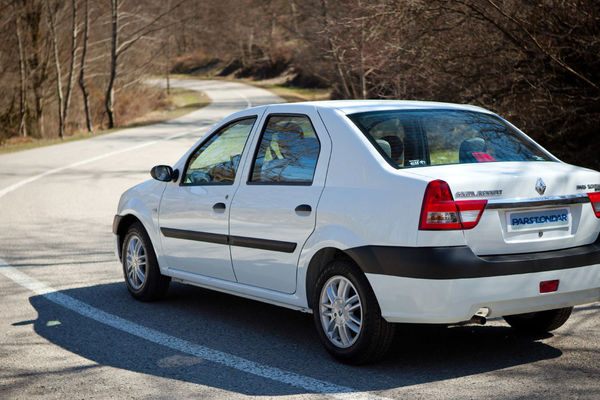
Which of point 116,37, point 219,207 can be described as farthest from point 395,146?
point 116,37

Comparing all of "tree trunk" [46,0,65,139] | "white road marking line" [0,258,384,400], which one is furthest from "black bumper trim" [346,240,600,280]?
"tree trunk" [46,0,65,139]

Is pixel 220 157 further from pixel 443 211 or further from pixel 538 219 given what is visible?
pixel 538 219

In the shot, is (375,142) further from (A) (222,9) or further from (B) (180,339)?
(A) (222,9)

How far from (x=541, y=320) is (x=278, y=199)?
206cm

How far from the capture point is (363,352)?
4.81 m

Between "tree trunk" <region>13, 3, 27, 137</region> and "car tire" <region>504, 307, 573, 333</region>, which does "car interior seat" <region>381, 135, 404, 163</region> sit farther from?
"tree trunk" <region>13, 3, 27, 137</region>

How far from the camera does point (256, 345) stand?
5465 millimetres

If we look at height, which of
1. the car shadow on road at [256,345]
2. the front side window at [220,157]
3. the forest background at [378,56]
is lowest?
the car shadow on road at [256,345]

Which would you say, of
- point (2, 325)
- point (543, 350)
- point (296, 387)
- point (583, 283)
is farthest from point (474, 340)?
point (2, 325)

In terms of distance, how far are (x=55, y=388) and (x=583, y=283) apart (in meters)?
3.26

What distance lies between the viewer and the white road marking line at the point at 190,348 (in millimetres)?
4465

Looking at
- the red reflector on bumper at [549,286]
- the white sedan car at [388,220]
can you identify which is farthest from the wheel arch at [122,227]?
the red reflector on bumper at [549,286]

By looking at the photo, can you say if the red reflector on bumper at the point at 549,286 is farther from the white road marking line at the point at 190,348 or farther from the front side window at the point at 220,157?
the front side window at the point at 220,157

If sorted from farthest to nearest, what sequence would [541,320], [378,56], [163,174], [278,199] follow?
[378,56]
[163,174]
[541,320]
[278,199]
